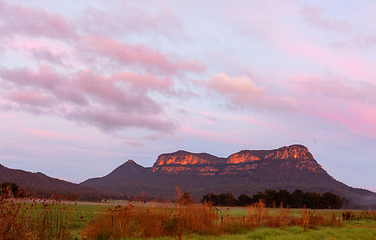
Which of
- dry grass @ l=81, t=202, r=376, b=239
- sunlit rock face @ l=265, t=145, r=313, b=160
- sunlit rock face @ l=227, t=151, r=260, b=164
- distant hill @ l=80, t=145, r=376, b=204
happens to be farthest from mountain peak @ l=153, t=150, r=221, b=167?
dry grass @ l=81, t=202, r=376, b=239

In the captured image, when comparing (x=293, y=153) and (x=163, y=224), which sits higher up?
(x=293, y=153)

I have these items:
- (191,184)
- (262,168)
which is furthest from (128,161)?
(262,168)

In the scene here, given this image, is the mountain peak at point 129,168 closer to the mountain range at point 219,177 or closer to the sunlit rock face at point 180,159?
the mountain range at point 219,177

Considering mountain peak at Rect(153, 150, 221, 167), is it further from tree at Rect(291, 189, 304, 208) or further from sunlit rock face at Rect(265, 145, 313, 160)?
tree at Rect(291, 189, 304, 208)

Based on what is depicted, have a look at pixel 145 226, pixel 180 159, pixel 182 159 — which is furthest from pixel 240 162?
pixel 145 226

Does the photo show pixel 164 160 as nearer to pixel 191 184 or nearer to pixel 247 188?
pixel 191 184

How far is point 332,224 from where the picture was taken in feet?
70.5

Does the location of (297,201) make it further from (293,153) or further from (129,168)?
(129,168)

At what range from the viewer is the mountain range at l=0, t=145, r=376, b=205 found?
96150 mm

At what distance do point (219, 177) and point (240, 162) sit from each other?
58.2 feet

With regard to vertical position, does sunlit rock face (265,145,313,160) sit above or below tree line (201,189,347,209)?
above

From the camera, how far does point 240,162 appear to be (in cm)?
14925

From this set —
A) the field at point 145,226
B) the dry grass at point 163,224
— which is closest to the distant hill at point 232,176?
the dry grass at point 163,224

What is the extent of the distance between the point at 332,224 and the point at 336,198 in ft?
161
